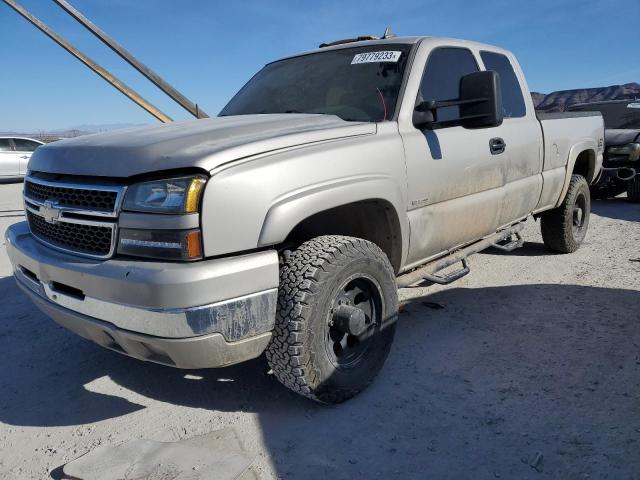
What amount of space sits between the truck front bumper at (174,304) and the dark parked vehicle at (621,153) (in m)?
7.76

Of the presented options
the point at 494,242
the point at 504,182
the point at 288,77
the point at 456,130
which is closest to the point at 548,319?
the point at 494,242

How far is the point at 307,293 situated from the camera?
2.29 metres

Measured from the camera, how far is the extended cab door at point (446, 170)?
2.97 m

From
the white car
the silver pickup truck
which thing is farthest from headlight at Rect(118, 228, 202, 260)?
the white car

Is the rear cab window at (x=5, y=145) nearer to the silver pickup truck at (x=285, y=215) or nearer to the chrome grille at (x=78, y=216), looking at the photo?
the silver pickup truck at (x=285, y=215)

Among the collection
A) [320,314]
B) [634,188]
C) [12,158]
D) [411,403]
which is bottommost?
[411,403]

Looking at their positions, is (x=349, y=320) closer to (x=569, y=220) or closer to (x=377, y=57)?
(x=377, y=57)

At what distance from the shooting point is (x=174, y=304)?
6.48ft

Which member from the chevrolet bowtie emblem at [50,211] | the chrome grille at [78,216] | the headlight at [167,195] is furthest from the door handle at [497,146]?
the chevrolet bowtie emblem at [50,211]

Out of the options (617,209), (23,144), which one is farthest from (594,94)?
(23,144)

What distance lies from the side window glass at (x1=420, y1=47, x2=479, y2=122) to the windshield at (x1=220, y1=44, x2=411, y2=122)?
0.20 m

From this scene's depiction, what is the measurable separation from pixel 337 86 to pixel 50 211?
6.09 feet

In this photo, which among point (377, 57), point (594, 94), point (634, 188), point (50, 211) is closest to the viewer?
point (50, 211)

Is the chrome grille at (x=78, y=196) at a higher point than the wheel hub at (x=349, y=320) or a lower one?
higher
